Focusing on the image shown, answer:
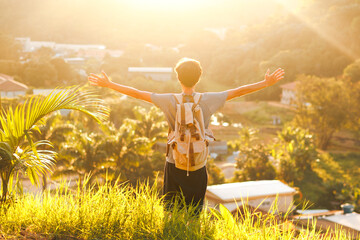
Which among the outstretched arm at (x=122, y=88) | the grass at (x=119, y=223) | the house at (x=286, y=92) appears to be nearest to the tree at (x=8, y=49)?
the house at (x=286, y=92)

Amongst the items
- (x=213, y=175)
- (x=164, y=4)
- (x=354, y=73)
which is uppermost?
(x=164, y=4)

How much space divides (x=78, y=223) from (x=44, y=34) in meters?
84.4

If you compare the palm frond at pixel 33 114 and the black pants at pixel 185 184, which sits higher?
the palm frond at pixel 33 114

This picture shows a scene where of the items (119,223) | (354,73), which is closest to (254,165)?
(119,223)

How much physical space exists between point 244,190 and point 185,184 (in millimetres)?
11713

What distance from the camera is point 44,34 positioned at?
8200 cm

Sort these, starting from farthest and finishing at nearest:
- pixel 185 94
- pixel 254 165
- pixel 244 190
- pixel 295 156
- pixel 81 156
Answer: pixel 295 156 → pixel 254 165 → pixel 81 156 → pixel 244 190 → pixel 185 94

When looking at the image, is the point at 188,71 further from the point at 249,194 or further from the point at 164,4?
the point at 164,4

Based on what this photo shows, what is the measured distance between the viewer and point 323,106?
36594 mm

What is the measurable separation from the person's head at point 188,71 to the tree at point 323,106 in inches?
1397

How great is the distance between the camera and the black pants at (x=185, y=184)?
10.8 ft

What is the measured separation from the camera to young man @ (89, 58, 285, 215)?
10.3 feet

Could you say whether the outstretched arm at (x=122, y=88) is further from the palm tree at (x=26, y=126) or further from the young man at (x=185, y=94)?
the palm tree at (x=26, y=126)

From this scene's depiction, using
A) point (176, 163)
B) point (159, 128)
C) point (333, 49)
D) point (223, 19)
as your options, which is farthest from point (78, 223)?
point (223, 19)
